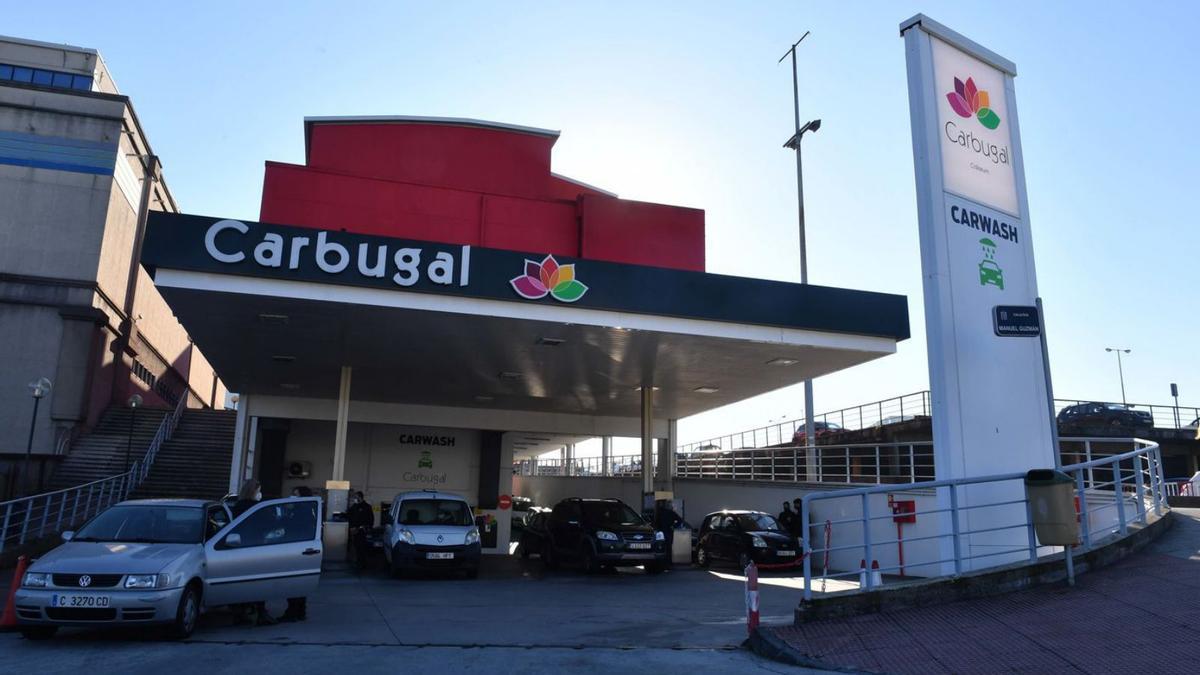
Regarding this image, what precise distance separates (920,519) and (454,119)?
44.4 feet

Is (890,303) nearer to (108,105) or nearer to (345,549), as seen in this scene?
(345,549)

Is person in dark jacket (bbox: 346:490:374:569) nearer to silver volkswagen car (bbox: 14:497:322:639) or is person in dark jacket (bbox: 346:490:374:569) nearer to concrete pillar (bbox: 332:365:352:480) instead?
concrete pillar (bbox: 332:365:352:480)

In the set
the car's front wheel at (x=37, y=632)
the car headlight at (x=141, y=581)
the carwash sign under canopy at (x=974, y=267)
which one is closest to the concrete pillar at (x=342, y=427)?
the car's front wheel at (x=37, y=632)

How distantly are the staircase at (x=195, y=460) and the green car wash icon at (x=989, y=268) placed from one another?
2033 cm

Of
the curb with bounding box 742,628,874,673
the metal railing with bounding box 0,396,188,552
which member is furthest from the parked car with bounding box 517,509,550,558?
the curb with bounding box 742,628,874,673

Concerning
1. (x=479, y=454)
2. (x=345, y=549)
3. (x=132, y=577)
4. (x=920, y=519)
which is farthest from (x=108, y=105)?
(x=920, y=519)

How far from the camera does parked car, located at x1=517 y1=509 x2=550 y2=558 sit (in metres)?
20.0

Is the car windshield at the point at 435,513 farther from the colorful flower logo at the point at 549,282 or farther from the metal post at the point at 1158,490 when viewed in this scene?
the metal post at the point at 1158,490

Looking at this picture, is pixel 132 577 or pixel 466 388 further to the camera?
pixel 466 388

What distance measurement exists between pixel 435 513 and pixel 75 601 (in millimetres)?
9080

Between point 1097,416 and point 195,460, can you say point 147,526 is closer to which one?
point 195,460

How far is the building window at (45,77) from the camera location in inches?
1216

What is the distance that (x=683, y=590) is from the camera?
1430cm

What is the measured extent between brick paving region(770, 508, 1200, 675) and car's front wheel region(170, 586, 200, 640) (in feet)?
19.8
